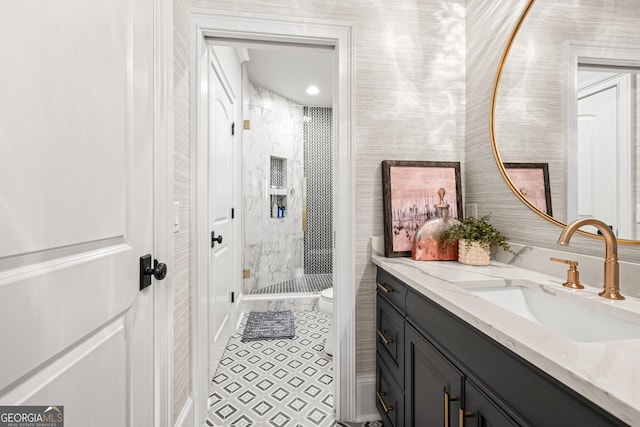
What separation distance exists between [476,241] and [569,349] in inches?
35.6

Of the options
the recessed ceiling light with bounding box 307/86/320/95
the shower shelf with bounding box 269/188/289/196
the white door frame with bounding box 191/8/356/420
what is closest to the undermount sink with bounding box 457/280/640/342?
the white door frame with bounding box 191/8/356/420

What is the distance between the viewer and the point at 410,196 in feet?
5.41

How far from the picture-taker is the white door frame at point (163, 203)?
3.58 feet

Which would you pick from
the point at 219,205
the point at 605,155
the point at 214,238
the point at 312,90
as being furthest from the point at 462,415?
the point at 312,90

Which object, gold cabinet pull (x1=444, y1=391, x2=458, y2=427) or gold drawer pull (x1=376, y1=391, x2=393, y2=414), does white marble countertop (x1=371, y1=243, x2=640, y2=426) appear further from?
gold drawer pull (x1=376, y1=391, x2=393, y2=414)

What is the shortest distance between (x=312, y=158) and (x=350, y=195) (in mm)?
2846

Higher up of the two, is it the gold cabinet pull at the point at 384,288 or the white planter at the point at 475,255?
the white planter at the point at 475,255

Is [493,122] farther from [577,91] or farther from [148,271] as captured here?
[148,271]

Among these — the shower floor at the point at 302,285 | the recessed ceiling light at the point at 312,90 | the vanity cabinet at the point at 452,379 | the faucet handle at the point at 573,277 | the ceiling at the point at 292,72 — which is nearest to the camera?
the vanity cabinet at the point at 452,379

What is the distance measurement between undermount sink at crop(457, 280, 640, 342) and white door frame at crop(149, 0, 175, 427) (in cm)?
110

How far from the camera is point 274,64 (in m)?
3.19

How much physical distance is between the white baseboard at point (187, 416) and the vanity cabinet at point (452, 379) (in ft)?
3.08

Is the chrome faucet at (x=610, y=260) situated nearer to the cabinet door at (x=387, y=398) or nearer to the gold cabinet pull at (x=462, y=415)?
the gold cabinet pull at (x=462, y=415)

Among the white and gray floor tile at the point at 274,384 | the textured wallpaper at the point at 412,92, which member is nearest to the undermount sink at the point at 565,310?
the textured wallpaper at the point at 412,92
